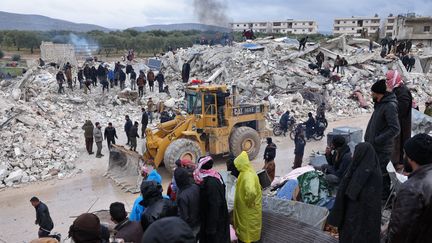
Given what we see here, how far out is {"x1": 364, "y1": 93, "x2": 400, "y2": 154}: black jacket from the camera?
475cm

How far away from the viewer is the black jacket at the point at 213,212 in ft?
13.8

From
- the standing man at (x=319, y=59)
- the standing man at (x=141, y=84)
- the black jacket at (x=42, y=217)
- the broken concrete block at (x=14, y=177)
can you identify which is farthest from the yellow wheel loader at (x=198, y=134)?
the standing man at (x=319, y=59)

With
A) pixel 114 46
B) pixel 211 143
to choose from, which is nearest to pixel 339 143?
pixel 211 143

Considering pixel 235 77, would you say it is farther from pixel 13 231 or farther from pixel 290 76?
pixel 13 231

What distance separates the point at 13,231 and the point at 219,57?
1713 centimetres

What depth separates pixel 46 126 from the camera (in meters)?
13.5

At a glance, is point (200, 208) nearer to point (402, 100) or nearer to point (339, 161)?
point (339, 161)

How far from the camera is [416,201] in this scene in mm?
2807

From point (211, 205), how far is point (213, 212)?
8 centimetres

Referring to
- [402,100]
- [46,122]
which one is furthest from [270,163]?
[46,122]

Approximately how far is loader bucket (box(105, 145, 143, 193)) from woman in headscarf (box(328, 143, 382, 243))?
6.33 metres

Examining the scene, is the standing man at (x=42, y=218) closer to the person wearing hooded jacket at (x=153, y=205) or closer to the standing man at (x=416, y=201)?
the person wearing hooded jacket at (x=153, y=205)

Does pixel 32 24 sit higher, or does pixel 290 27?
pixel 32 24

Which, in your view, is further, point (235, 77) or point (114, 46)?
point (114, 46)
